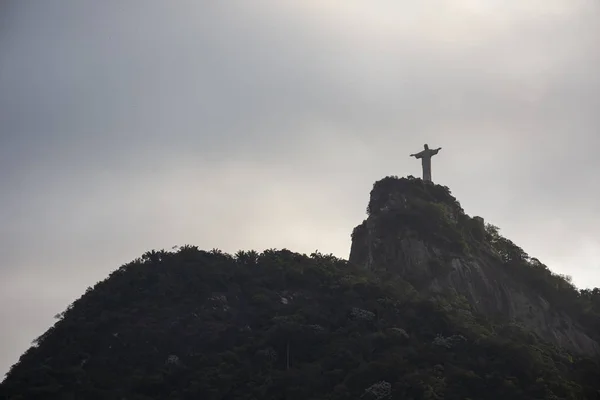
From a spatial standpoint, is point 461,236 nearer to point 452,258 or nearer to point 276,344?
point 452,258

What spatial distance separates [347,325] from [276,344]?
18.0ft

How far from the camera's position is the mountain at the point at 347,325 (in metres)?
48.4

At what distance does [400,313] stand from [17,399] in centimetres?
2694

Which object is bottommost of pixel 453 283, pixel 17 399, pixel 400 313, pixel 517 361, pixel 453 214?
pixel 17 399

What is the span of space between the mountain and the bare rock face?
0.43 feet

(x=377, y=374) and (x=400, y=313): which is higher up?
(x=400, y=313)

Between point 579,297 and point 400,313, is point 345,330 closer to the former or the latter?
point 400,313

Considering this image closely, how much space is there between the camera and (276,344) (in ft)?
176

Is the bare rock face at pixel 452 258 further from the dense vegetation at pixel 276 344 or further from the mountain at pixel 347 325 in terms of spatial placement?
the dense vegetation at pixel 276 344

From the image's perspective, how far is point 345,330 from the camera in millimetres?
54750

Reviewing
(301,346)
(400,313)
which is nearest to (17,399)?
(301,346)

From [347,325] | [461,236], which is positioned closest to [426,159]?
[461,236]

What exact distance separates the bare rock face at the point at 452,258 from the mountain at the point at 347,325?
0.43ft

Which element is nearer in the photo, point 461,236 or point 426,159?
point 461,236
